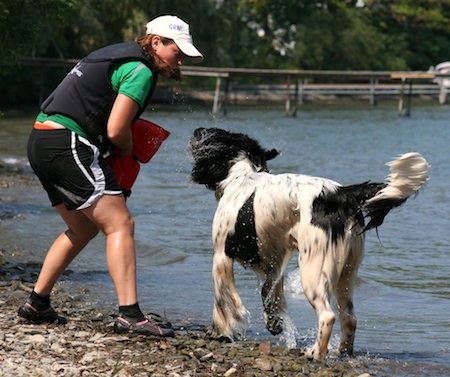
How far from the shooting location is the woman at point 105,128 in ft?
18.3

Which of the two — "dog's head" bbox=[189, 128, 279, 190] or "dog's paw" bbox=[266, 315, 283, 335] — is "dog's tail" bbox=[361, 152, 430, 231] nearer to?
"dog's head" bbox=[189, 128, 279, 190]

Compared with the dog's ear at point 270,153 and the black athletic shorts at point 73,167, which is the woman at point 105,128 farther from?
the dog's ear at point 270,153

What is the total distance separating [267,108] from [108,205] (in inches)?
1466

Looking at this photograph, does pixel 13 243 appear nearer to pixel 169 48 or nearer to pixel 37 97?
pixel 169 48

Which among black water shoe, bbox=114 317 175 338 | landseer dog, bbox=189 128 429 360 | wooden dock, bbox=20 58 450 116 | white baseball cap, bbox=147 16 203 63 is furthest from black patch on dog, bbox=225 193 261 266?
wooden dock, bbox=20 58 450 116

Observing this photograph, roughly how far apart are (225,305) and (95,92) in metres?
1.62

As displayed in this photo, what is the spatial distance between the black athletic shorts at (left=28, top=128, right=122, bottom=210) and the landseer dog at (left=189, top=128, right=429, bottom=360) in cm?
86

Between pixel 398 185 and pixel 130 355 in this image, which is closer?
pixel 130 355

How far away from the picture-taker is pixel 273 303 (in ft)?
21.1

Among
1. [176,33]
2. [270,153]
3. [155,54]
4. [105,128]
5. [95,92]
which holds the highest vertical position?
[176,33]

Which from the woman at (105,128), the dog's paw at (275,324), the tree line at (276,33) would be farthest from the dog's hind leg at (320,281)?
the tree line at (276,33)

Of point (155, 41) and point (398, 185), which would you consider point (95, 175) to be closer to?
point (155, 41)

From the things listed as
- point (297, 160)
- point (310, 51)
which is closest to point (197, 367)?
point (297, 160)

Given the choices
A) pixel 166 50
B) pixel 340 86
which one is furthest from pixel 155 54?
pixel 340 86
